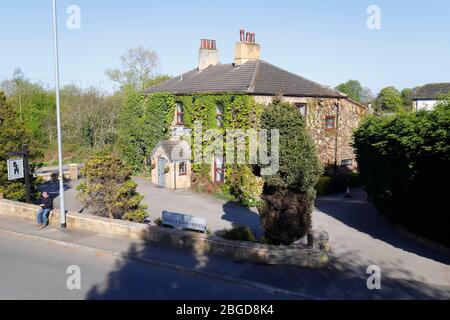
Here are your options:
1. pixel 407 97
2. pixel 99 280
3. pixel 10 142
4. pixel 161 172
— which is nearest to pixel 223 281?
pixel 99 280

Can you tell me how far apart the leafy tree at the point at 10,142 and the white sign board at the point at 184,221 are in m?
7.26

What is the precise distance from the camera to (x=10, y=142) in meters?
17.7

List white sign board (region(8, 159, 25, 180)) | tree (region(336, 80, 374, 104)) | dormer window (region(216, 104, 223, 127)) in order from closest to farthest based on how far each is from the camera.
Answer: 1. white sign board (region(8, 159, 25, 180))
2. dormer window (region(216, 104, 223, 127))
3. tree (region(336, 80, 374, 104))

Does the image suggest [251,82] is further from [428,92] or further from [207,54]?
[428,92]

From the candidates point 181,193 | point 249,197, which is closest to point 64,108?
point 181,193

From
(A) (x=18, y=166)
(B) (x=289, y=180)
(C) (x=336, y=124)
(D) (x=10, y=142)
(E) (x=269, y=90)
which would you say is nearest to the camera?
(B) (x=289, y=180)

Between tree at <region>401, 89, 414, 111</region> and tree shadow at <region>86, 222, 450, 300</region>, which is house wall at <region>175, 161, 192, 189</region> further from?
tree at <region>401, 89, 414, 111</region>

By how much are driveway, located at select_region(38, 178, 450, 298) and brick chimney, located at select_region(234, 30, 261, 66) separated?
8871mm

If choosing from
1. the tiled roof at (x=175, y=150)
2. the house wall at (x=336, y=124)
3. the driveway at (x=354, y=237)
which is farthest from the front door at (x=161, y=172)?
the house wall at (x=336, y=124)

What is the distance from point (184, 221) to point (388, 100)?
215ft

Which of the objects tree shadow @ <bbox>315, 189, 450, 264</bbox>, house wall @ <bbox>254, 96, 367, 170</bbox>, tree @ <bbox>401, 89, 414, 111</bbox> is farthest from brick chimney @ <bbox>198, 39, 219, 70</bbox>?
tree @ <bbox>401, 89, 414, 111</bbox>

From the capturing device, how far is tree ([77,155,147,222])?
1516 cm
